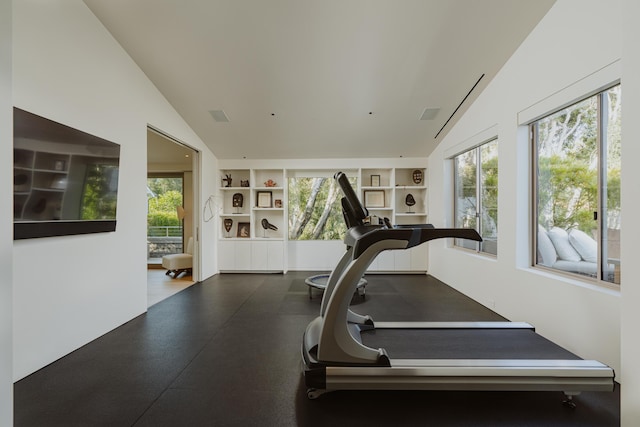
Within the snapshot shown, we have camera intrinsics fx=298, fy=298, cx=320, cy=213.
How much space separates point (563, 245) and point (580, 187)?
23.8 inches

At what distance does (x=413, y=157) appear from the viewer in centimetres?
640

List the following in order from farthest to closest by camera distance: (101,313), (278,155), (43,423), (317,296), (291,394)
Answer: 1. (278,155)
2. (317,296)
3. (101,313)
4. (291,394)
5. (43,423)

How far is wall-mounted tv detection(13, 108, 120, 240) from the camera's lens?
7.34 feet

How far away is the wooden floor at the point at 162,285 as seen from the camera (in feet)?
14.9

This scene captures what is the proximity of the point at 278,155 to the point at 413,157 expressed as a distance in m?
2.90

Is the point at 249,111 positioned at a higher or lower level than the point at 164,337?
higher

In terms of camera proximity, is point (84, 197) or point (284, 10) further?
point (284, 10)

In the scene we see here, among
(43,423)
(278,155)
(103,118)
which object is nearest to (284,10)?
(103,118)

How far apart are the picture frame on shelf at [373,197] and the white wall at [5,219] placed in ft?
19.2

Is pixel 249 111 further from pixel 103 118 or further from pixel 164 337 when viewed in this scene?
pixel 164 337

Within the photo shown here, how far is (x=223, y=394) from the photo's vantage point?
2062mm

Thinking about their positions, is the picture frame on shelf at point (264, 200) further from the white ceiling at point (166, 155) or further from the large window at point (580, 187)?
the large window at point (580, 187)

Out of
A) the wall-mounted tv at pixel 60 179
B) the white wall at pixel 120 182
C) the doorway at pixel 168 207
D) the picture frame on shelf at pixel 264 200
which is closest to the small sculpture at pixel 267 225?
the picture frame on shelf at pixel 264 200

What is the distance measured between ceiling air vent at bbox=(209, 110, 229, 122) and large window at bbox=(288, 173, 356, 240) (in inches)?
84.6
